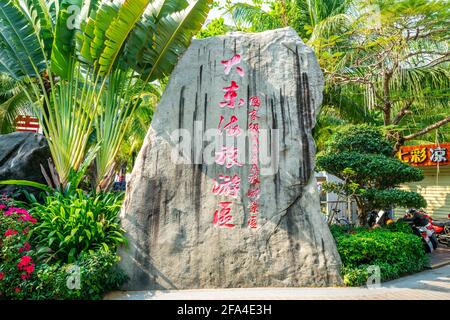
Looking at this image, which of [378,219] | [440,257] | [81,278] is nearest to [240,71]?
[81,278]

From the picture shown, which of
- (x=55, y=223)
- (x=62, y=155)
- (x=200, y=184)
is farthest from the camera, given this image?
(x=62, y=155)

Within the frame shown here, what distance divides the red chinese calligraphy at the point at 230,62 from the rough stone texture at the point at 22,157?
12.0 feet

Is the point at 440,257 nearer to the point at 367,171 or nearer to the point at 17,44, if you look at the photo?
the point at 367,171

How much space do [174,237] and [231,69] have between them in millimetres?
2758

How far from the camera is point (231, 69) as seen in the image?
19.2 ft

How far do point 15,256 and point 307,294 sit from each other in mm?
3747

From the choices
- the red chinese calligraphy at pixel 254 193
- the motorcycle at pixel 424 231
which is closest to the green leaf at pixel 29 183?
the red chinese calligraphy at pixel 254 193

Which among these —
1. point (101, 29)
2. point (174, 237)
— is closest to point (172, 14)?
point (101, 29)

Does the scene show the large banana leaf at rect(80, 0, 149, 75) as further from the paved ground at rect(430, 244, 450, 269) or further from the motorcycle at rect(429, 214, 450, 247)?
the motorcycle at rect(429, 214, 450, 247)

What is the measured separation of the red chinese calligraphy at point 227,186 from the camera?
5.47m

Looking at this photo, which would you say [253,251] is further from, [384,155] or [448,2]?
[448,2]

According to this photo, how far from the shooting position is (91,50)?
6.21m

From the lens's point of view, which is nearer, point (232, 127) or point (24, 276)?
point (24, 276)

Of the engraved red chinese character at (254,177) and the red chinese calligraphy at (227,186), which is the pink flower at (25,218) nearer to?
the red chinese calligraphy at (227,186)
